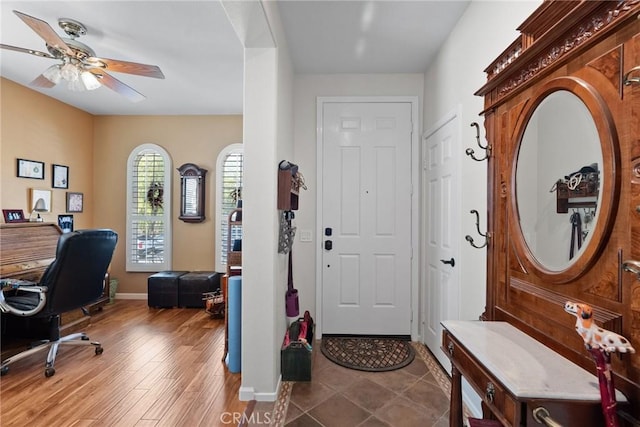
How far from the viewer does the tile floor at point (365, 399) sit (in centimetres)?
186

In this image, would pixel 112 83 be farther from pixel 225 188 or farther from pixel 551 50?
pixel 551 50

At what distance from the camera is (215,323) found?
3512mm

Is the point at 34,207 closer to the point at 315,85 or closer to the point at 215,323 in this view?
the point at 215,323

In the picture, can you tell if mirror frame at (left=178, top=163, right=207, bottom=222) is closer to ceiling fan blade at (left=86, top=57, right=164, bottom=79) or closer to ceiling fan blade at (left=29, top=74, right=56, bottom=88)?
ceiling fan blade at (left=29, top=74, right=56, bottom=88)

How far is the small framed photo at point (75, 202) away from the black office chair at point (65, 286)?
66.8 inches

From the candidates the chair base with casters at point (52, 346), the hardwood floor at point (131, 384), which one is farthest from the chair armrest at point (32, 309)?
the hardwood floor at point (131, 384)

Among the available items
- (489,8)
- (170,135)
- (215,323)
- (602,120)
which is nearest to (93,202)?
(170,135)

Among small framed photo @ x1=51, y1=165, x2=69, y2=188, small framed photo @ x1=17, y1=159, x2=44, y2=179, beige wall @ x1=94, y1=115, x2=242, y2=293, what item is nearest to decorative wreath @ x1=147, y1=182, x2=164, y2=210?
beige wall @ x1=94, y1=115, x2=242, y2=293

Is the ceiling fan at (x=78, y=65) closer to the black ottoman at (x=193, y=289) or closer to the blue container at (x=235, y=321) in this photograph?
the blue container at (x=235, y=321)

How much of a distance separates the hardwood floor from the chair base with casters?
0.05m

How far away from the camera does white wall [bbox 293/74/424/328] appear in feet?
10.0

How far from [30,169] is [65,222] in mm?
807

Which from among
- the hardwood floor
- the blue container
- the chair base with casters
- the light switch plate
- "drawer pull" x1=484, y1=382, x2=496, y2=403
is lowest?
the hardwood floor

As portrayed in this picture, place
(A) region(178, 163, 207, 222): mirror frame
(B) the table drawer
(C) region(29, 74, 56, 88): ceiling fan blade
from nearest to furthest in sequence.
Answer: (B) the table drawer
(C) region(29, 74, 56, 88): ceiling fan blade
(A) region(178, 163, 207, 222): mirror frame
